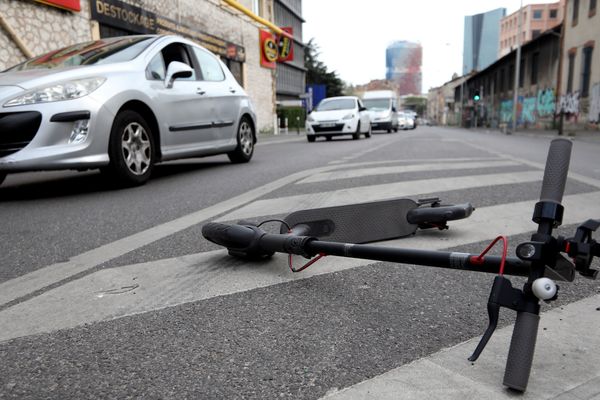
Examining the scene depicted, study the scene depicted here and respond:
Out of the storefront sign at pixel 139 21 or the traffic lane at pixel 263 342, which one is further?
the storefront sign at pixel 139 21

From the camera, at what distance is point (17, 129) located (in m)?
4.49

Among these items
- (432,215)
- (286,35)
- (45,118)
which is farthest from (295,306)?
(286,35)

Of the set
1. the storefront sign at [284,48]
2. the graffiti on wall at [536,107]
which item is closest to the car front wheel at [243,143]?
the storefront sign at [284,48]

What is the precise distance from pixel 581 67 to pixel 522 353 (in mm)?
30560

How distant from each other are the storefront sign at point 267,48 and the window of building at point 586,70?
1632 centimetres

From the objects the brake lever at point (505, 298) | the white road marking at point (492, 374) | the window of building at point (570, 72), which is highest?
the window of building at point (570, 72)

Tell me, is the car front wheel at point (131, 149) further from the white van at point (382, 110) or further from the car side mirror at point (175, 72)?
the white van at point (382, 110)

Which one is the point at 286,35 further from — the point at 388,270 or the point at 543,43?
the point at 388,270

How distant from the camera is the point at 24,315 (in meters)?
1.95

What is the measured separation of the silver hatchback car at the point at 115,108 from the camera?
179 inches

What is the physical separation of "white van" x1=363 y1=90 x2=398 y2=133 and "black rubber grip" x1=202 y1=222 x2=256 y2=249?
2393 centimetres

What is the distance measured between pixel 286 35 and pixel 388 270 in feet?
99.7

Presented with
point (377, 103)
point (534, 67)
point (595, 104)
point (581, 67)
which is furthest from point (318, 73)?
point (595, 104)

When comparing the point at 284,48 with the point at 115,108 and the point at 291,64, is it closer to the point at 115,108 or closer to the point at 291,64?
the point at 291,64
